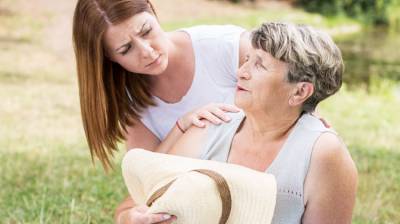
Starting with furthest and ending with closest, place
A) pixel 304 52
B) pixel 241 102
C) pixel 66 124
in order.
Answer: pixel 66 124 < pixel 241 102 < pixel 304 52

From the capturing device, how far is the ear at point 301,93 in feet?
8.12

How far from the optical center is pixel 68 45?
11523 mm

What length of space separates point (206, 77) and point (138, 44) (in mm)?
394

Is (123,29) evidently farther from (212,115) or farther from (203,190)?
(203,190)

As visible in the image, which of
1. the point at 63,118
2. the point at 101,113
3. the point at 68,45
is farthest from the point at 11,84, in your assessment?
the point at 101,113

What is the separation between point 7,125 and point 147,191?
12.2 ft

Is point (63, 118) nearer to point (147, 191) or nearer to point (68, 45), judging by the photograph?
point (147, 191)

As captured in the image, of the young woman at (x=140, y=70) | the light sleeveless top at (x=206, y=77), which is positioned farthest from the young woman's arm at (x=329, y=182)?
the light sleeveless top at (x=206, y=77)

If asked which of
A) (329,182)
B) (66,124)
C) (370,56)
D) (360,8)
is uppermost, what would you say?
(329,182)

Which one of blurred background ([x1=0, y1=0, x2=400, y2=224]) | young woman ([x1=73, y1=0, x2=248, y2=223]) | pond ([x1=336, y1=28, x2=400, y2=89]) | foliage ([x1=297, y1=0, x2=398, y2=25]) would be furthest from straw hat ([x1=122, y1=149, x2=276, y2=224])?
foliage ([x1=297, y1=0, x2=398, y2=25])

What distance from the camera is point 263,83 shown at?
2500 mm

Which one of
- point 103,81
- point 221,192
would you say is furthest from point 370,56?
point 221,192

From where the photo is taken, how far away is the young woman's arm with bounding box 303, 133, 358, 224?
2.47 meters

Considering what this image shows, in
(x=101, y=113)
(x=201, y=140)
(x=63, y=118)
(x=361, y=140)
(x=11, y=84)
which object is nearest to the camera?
(x=201, y=140)
